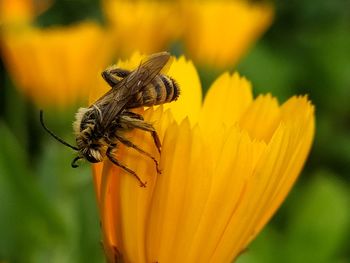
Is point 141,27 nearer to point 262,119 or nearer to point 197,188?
point 262,119

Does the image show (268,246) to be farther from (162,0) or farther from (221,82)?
(162,0)

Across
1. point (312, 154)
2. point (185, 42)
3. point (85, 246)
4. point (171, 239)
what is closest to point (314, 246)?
point (85, 246)

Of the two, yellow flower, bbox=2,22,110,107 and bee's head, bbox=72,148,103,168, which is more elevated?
bee's head, bbox=72,148,103,168

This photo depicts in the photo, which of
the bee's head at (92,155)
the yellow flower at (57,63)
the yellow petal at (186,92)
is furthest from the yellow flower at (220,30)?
the bee's head at (92,155)

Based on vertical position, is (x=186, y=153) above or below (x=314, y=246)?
above

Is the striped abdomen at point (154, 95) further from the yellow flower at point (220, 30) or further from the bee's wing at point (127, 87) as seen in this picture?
the yellow flower at point (220, 30)

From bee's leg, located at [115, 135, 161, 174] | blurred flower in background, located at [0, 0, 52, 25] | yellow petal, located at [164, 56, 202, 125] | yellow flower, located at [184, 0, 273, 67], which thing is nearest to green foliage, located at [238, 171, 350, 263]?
yellow flower, located at [184, 0, 273, 67]

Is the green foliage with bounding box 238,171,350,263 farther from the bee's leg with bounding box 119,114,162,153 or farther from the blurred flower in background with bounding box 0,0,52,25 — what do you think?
the blurred flower in background with bounding box 0,0,52,25
